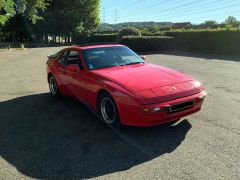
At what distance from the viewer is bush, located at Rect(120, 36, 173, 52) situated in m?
27.1

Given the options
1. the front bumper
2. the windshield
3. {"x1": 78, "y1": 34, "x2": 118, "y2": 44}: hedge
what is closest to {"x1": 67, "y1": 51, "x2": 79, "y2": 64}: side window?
the windshield

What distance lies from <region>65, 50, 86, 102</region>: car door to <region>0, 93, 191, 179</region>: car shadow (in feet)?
1.51

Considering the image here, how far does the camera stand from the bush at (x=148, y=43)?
27.1 m

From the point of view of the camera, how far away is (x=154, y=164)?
13.5 feet

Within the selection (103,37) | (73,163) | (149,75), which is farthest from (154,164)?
(103,37)

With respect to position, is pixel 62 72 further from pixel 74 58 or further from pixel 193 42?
pixel 193 42

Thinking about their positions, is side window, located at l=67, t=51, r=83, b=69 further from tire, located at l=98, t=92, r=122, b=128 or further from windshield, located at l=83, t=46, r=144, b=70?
tire, located at l=98, t=92, r=122, b=128

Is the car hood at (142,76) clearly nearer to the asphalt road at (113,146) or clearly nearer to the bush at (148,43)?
the asphalt road at (113,146)

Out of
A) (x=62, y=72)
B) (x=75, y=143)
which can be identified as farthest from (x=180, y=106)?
(x=62, y=72)

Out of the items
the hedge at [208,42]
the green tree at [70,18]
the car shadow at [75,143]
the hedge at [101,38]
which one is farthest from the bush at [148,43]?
the green tree at [70,18]

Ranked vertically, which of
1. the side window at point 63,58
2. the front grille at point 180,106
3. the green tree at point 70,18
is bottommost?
the front grille at point 180,106

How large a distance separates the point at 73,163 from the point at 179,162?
4.88ft

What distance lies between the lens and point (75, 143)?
5.02 metres

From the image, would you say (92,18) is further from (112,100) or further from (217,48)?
(112,100)
